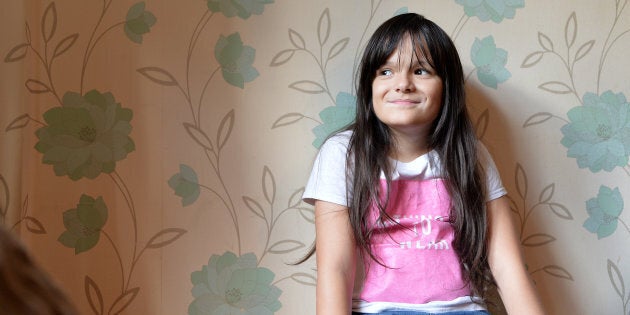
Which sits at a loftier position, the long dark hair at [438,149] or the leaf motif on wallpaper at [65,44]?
the leaf motif on wallpaper at [65,44]

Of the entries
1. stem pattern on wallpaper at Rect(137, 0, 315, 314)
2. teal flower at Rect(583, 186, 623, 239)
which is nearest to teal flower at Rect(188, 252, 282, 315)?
stem pattern on wallpaper at Rect(137, 0, 315, 314)

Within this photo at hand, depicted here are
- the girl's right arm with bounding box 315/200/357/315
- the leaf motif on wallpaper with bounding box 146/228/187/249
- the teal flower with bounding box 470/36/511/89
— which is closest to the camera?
the girl's right arm with bounding box 315/200/357/315

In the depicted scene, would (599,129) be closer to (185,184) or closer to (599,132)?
(599,132)

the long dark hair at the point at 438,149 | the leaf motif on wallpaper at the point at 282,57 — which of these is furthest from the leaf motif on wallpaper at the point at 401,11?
the leaf motif on wallpaper at the point at 282,57

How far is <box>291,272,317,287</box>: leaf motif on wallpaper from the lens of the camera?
1.26 metres

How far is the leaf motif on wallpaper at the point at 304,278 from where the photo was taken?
126 centimetres

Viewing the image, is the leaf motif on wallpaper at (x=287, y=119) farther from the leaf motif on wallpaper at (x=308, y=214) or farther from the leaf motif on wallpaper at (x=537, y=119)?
the leaf motif on wallpaper at (x=537, y=119)

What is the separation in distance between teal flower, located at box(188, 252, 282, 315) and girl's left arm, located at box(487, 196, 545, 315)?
1.30ft

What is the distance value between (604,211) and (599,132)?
157 mm

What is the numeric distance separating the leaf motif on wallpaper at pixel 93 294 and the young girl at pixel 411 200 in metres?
0.39

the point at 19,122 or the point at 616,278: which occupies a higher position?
the point at 19,122

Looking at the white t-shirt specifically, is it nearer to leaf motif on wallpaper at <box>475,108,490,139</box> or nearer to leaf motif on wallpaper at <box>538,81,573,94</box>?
leaf motif on wallpaper at <box>475,108,490,139</box>

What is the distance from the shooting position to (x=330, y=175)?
116 cm

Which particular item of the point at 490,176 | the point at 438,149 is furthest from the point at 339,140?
the point at 490,176
